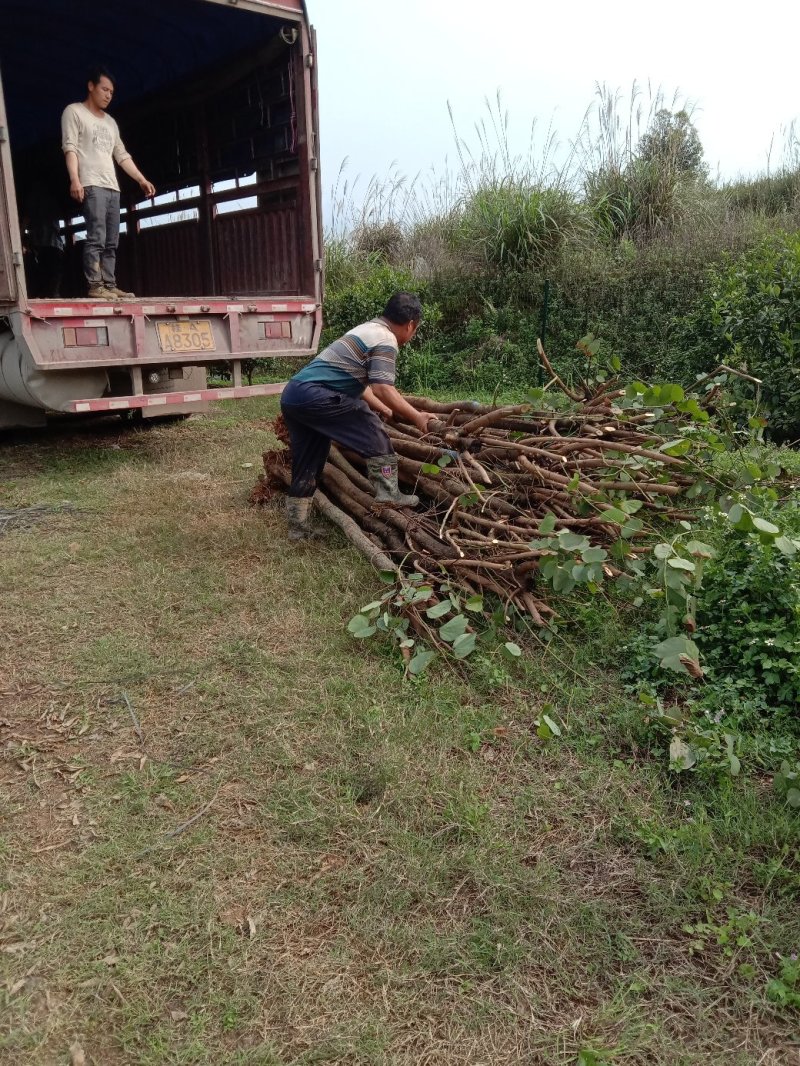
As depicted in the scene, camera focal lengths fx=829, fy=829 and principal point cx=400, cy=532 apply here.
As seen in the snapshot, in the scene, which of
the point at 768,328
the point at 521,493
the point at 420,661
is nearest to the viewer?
the point at 420,661

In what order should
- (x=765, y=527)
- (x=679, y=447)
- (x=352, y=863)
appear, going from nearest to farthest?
(x=352, y=863) → (x=765, y=527) → (x=679, y=447)

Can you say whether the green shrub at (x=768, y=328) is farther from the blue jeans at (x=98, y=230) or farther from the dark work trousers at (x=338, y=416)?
the blue jeans at (x=98, y=230)

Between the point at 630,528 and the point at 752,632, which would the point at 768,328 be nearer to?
the point at 630,528

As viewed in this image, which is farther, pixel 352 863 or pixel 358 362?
pixel 358 362

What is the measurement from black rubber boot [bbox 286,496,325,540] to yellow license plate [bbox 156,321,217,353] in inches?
81.0

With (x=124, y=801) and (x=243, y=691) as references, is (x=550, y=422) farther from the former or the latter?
(x=124, y=801)

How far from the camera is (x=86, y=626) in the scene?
145 inches

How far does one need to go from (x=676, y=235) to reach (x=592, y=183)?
1.68m

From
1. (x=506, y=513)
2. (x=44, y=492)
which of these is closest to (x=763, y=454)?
(x=506, y=513)

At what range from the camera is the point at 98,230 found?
6277mm

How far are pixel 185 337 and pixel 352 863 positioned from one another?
185 inches

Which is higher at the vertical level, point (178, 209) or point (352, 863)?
point (178, 209)

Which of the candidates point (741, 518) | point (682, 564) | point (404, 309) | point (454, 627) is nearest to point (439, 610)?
point (454, 627)

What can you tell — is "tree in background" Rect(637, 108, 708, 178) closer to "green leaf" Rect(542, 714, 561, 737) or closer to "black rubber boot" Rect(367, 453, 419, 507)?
"black rubber boot" Rect(367, 453, 419, 507)
